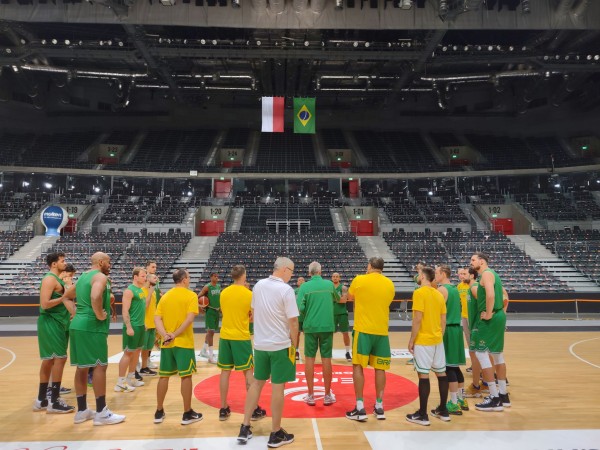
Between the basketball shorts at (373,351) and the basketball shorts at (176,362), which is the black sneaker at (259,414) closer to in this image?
the basketball shorts at (176,362)

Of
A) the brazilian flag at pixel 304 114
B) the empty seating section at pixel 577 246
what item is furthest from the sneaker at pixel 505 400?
the brazilian flag at pixel 304 114

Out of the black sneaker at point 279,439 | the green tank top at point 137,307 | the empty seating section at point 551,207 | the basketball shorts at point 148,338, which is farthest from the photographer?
the empty seating section at point 551,207

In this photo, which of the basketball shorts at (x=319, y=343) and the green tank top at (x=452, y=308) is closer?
the green tank top at (x=452, y=308)

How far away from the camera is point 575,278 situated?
1981 centimetres

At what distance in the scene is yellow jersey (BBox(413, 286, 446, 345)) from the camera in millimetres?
5160

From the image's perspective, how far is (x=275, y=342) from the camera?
4.52 m

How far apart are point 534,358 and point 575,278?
13.3 m

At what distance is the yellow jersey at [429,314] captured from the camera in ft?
16.9

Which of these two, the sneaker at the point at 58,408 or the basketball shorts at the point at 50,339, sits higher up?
the basketball shorts at the point at 50,339

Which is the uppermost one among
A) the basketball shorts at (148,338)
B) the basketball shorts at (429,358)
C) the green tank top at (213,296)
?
the green tank top at (213,296)

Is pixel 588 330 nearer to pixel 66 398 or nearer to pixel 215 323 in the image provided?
pixel 215 323

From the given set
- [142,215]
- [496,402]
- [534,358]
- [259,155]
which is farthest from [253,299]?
[259,155]

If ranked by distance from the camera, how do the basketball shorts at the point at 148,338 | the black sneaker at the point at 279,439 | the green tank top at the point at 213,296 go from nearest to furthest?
the black sneaker at the point at 279,439, the basketball shorts at the point at 148,338, the green tank top at the point at 213,296

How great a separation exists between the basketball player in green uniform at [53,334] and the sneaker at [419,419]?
431 cm
